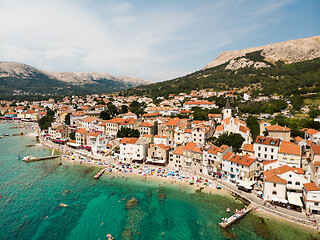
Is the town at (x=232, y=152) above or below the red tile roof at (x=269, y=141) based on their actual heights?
below

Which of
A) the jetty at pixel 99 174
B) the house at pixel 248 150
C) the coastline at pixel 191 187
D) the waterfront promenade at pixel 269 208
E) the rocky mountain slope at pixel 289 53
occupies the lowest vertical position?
the coastline at pixel 191 187

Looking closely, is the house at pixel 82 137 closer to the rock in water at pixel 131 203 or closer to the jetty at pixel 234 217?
the rock in water at pixel 131 203

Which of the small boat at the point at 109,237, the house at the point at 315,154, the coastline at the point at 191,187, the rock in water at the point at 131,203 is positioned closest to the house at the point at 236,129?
the house at the point at 315,154

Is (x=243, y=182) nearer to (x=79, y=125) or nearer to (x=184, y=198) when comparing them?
(x=184, y=198)

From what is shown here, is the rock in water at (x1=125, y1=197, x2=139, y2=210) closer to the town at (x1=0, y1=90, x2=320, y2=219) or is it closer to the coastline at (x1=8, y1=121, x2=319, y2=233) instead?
the coastline at (x1=8, y1=121, x2=319, y2=233)

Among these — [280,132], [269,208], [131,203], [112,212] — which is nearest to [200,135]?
[280,132]

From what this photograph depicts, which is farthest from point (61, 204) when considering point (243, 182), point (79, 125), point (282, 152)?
point (79, 125)

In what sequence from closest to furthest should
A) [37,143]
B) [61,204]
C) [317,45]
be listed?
1. [61,204]
2. [37,143]
3. [317,45]
